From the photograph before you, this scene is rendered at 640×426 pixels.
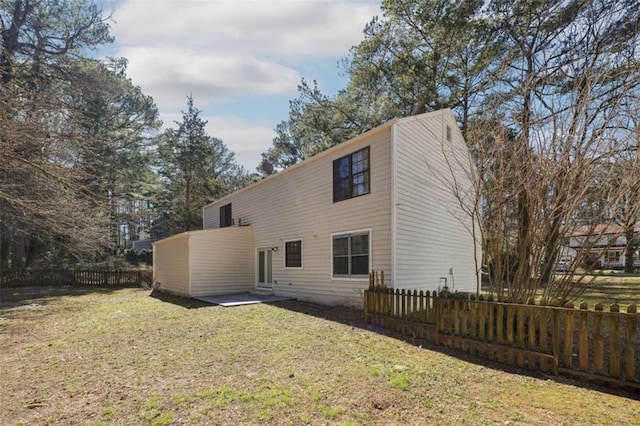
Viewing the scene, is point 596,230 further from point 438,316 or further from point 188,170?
point 188,170

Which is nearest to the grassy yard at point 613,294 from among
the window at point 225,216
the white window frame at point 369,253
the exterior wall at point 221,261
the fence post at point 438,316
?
the white window frame at point 369,253

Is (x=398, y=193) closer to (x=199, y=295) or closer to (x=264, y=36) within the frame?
(x=264, y=36)

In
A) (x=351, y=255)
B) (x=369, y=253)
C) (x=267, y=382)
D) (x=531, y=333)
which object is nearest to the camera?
(x=267, y=382)

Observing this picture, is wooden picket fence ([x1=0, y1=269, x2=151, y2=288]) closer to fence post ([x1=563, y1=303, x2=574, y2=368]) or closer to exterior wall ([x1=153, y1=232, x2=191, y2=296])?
exterior wall ([x1=153, y1=232, x2=191, y2=296])

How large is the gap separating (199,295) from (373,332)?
8184 mm

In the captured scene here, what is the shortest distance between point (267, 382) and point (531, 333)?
3.66 m

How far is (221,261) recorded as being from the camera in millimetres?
13383

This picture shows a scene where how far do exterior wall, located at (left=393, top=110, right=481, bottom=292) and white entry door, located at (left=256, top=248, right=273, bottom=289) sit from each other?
596cm

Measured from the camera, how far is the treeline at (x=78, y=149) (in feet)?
22.5

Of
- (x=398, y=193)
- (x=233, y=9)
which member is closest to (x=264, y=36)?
(x=233, y=9)

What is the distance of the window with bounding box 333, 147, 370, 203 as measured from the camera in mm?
9508

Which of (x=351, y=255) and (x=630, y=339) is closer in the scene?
(x=630, y=339)

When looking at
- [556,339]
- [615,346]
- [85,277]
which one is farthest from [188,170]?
[615,346]

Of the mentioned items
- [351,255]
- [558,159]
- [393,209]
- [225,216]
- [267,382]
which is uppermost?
[558,159]
